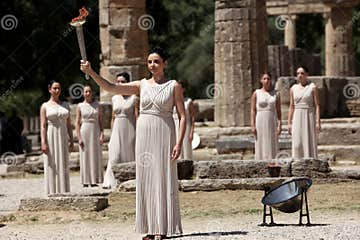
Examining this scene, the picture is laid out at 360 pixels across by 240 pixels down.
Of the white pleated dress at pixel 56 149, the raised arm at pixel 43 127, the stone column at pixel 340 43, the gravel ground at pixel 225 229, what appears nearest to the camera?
the gravel ground at pixel 225 229

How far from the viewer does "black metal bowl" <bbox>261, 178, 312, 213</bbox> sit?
10953 millimetres

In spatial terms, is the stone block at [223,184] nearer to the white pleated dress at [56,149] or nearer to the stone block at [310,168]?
the stone block at [310,168]

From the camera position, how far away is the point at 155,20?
1486 inches

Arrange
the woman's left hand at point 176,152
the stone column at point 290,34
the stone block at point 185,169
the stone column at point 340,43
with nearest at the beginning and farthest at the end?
the woman's left hand at point 176,152 → the stone block at point 185,169 → the stone column at point 340,43 → the stone column at point 290,34

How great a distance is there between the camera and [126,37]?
23344 mm

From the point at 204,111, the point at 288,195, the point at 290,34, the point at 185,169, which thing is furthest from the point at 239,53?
the point at 290,34

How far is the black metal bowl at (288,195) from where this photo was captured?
10953 millimetres

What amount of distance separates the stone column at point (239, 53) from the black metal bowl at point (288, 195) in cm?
1205

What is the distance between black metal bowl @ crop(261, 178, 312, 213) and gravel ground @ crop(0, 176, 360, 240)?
0.75ft

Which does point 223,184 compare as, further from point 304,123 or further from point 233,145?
point 233,145

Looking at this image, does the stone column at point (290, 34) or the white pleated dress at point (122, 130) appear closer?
the white pleated dress at point (122, 130)

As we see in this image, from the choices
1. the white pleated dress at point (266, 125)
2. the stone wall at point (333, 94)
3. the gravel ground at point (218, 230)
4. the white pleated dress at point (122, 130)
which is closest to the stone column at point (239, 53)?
the stone wall at point (333, 94)

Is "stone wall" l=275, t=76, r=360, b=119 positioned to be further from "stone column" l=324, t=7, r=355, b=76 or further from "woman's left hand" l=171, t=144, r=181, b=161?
"woman's left hand" l=171, t=144, r=181, b=161

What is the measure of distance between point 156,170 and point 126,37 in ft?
43.3
